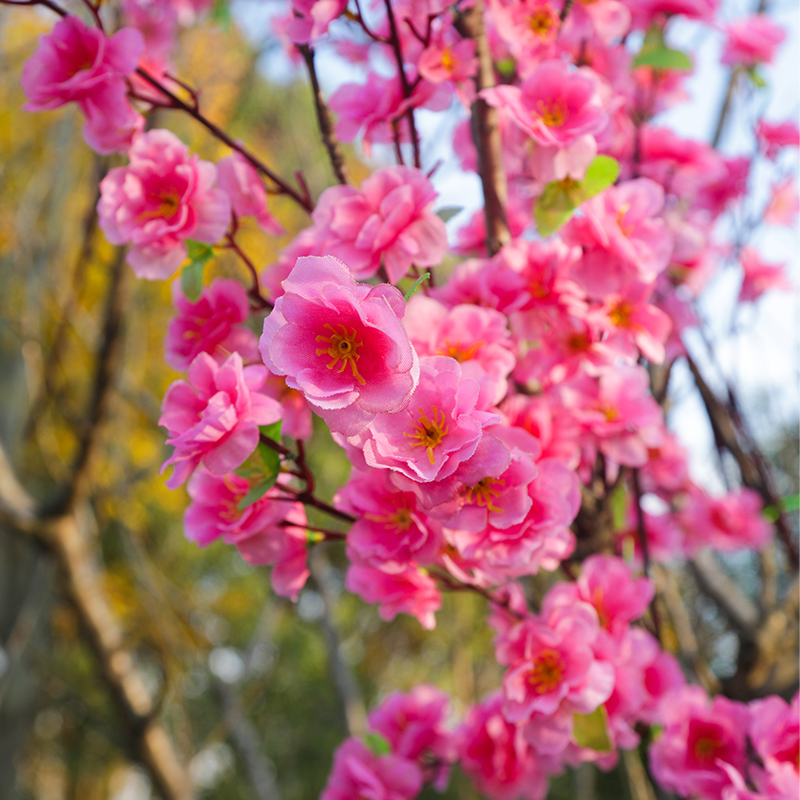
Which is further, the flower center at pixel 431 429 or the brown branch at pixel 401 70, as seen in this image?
the brown branch at pixel 401 70

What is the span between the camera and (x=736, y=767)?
0.84 metres

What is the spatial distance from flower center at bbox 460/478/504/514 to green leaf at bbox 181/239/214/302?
1.37 feet

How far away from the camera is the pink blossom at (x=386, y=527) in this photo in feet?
2.20

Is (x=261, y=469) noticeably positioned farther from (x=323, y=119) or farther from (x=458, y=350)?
(x=323, y=119)

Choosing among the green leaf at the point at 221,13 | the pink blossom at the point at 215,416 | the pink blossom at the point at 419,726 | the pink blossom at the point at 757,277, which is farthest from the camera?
the pink blossom at the point at 757,277

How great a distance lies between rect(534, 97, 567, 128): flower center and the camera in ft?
2.65

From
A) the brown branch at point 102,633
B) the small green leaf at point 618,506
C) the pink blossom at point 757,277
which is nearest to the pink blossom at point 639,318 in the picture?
the small green leaf at point 618,506

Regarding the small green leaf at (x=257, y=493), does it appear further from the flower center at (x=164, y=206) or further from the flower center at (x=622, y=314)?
the flower center at (x=622, y=314)

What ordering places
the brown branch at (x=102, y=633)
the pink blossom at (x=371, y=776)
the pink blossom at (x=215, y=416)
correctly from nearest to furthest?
the pink blossom at (x=215, y=416) → the pink blossom at (x=371, y=776) → the brown branch at (x=102, y=633)

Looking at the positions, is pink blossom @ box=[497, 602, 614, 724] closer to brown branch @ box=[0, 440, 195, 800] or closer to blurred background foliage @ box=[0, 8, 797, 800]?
blurred background foliage @ box=[0, 8, 797, 800]

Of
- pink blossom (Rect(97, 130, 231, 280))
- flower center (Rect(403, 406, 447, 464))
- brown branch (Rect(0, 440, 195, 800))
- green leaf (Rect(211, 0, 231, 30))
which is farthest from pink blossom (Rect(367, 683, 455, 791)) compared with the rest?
green leaf (Rect(211, 0, 231, 30))

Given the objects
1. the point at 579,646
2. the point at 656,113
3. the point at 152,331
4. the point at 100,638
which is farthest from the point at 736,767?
the point at 152,331

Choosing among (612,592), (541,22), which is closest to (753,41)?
(541,22)

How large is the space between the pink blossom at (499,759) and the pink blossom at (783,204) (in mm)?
1456
